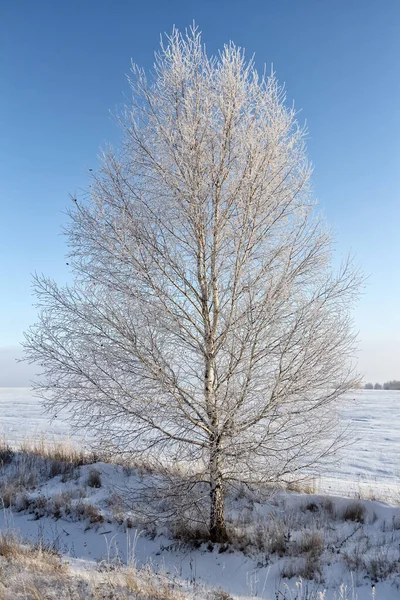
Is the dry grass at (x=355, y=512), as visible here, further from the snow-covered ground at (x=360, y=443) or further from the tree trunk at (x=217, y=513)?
the tree trunk at (x=217, y=513)

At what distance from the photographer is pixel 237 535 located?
5.24 m

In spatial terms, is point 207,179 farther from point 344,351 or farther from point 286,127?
point 344,351

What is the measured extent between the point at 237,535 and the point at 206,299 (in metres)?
2.96

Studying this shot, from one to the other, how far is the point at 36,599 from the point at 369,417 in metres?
13.4

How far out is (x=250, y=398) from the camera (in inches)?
177

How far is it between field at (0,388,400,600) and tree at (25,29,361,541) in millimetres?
665

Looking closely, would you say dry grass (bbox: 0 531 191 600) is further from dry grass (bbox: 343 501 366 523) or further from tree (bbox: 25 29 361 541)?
dry grass (bbox: 343 501 366 523)

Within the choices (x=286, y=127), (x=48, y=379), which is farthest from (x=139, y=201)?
(x=48, y=379)

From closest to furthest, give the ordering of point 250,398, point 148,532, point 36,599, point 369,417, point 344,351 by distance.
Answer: point 36,599 < point 250,398 < point 344,351 < point 148,532 < point 369,417

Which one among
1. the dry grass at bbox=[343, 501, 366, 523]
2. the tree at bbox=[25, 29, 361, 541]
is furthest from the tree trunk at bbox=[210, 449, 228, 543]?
the dry grass at bbox=[343, 501, 366, 523]

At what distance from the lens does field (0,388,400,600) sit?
Result: 167 inches

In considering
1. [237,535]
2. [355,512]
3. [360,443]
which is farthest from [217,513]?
[360,443]

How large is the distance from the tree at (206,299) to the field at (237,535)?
665 millimetres

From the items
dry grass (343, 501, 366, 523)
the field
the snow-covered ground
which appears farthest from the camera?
the snow-covered ground
